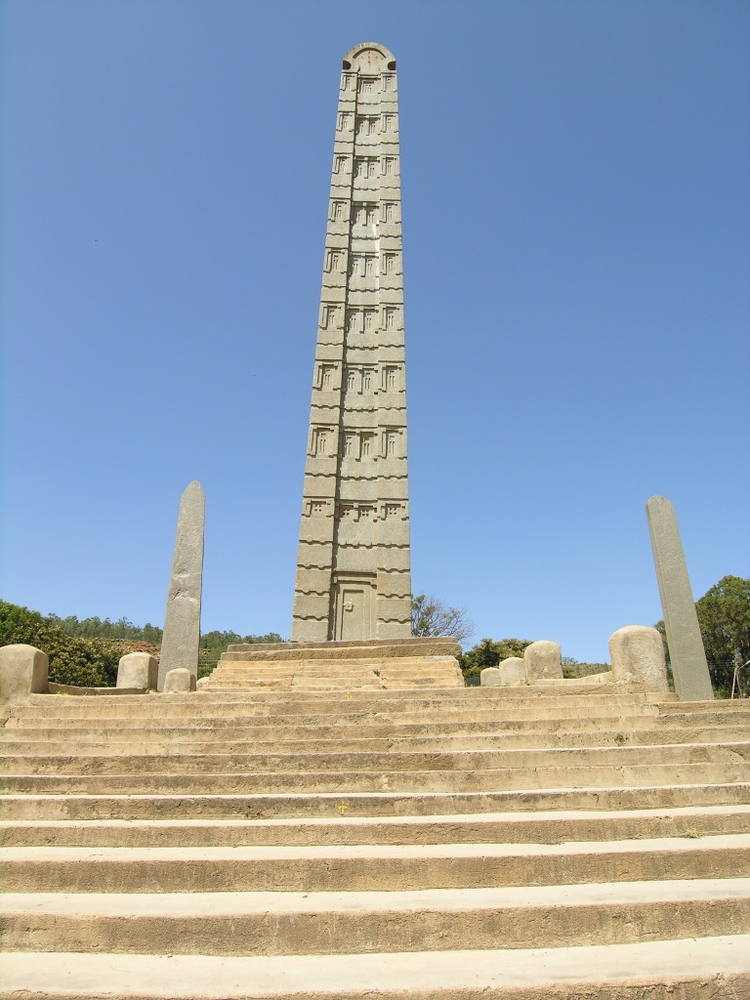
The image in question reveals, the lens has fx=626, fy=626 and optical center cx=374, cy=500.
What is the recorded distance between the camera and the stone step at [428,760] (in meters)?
4.44

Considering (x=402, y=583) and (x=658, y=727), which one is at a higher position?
(x=402, y=583)

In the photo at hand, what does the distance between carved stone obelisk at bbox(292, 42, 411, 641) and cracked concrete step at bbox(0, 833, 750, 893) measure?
10306 millimetres

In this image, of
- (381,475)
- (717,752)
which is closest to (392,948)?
(717,752)

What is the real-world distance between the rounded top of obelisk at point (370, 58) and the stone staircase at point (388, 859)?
2059 cm

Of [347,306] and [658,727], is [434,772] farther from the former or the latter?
[347,306]

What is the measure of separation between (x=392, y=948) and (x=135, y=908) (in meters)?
1.19

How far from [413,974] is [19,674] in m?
6.10

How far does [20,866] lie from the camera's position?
323 cm

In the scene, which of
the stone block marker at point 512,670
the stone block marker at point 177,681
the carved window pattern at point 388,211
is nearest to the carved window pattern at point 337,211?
the carved window pattern at point 388,211

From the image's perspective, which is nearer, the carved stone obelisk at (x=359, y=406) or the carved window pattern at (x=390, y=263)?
the carved stone obelisk at (x=359, y=406)

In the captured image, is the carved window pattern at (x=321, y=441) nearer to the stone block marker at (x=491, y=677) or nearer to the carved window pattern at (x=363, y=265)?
the carved window pattern at (x=363, y=265)

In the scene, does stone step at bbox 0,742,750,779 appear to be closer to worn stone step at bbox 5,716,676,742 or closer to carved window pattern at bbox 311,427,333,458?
worn stone step at bbox 5,716,676,742

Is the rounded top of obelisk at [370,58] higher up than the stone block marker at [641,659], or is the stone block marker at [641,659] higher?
the rounded top of obelisk at [370,58]

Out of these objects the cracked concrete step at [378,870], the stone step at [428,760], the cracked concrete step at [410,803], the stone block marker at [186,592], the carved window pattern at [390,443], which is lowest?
the cracked concrete step at [378,870]
